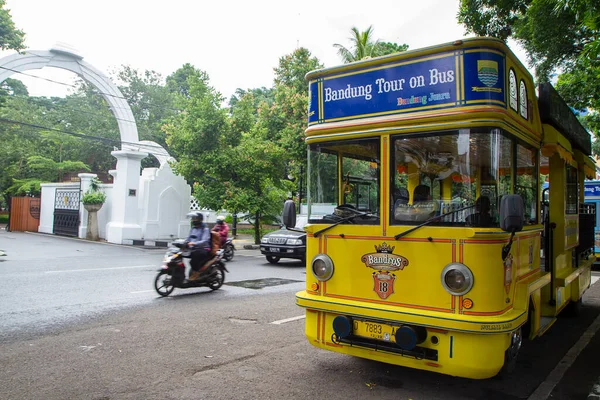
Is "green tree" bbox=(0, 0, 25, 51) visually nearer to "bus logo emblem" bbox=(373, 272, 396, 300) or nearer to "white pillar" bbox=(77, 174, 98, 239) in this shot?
"white pillar" bbox=(77, 174, 98, 239)

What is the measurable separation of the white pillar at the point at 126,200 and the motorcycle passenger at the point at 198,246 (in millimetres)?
11906

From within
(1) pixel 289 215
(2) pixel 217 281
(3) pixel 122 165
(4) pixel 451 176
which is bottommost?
(2) pixel 217 281

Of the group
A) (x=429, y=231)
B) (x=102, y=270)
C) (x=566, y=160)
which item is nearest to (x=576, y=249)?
(x=566, y=160)

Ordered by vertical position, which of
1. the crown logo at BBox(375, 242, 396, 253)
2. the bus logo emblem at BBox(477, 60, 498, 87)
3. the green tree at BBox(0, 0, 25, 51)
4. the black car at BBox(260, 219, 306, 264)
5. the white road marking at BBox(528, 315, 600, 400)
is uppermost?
the green tree at BBox(0, 0, 25, 51)

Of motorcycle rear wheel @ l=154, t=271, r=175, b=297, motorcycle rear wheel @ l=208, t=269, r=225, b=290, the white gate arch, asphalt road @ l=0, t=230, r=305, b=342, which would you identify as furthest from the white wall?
motorcycle rear wheel @ l=154, t=271, r=175, b=297

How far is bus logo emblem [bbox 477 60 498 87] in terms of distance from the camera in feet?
13.0

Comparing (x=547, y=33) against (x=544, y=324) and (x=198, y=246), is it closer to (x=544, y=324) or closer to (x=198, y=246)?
(x=544, y=324)

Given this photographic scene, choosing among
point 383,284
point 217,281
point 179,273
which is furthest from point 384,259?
point 217,281

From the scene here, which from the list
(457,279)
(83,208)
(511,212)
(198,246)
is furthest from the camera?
(83,208)

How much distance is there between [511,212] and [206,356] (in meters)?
3.55

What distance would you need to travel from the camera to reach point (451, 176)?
13.6ft

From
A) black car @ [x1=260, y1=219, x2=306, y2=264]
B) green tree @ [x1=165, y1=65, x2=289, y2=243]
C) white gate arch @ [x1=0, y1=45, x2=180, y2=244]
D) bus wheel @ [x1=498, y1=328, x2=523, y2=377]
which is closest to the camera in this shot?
bus wheel @ [x1=498, y1=328, x2=523, y2=377]

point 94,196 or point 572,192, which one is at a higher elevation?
point 94,196

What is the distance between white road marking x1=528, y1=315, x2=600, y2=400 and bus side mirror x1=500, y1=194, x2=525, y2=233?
1.78 m
